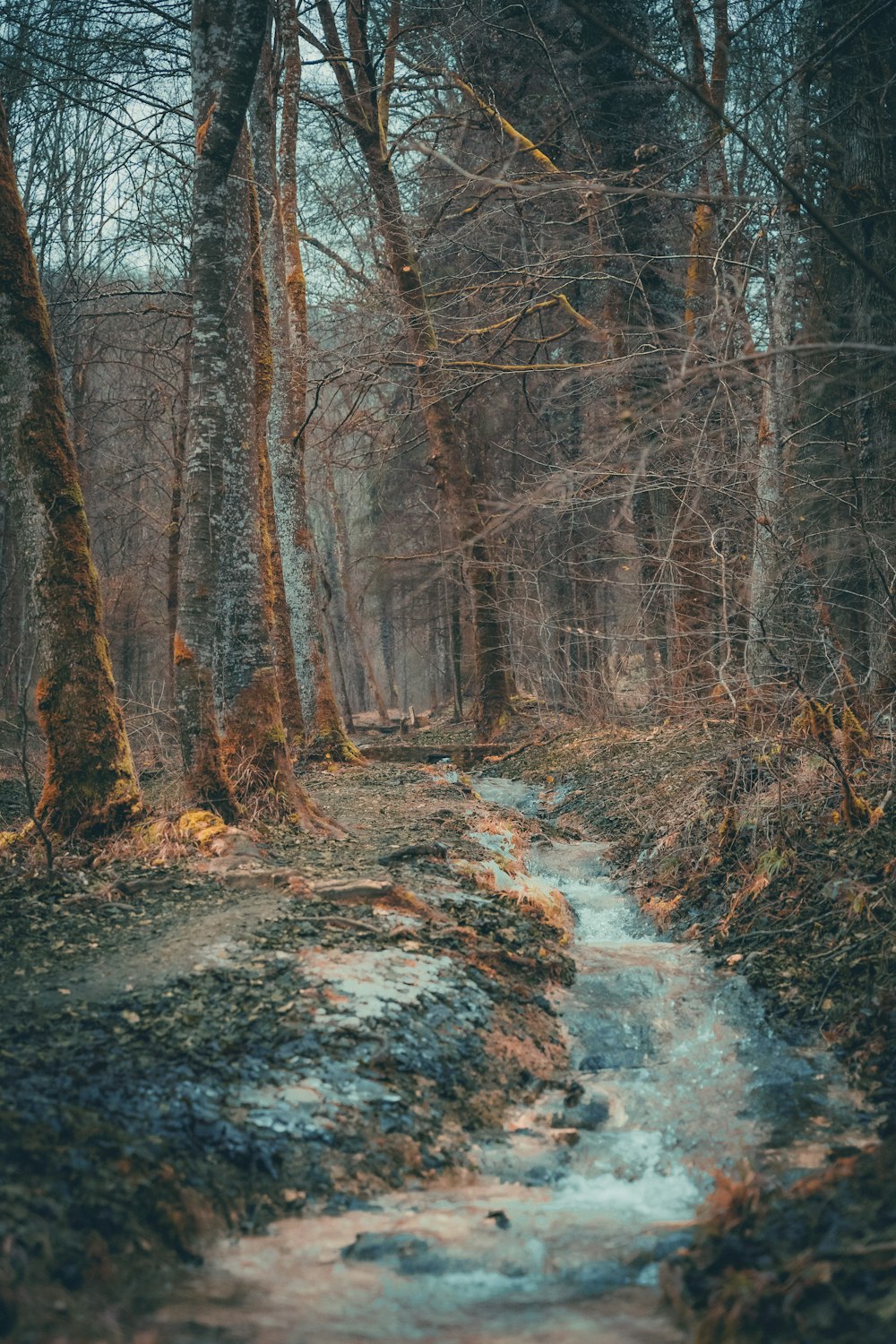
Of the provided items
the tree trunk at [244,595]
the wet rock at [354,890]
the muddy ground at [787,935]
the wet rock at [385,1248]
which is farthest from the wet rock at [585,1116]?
the tree trunk at [244,595]

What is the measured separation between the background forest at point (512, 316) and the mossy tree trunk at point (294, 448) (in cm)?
6

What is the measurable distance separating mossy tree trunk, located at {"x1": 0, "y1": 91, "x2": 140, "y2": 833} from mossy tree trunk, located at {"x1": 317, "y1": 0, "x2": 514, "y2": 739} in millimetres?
5726

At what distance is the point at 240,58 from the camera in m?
7.80

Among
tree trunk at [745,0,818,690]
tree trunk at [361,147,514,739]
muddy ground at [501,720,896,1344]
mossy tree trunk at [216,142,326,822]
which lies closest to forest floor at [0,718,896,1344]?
muddy ground at [501,720,896,1344]

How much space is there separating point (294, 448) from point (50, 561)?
787cm

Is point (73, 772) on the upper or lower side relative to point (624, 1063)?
upper

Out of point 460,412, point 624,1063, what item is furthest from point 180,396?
point 624,1063

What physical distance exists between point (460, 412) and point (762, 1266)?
18.2 m

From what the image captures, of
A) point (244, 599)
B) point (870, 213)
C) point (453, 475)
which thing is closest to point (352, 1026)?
point (244, 599)

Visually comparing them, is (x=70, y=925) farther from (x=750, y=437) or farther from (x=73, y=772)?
(x=750, y=437)

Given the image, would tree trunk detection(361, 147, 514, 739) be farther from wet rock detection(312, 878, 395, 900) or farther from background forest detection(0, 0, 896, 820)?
wet rock detection(312, 878, 395, 900)

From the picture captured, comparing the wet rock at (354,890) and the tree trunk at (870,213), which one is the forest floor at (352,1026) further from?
the tree trunk at (870,213)

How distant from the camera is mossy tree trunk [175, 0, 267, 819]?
25.5 feet

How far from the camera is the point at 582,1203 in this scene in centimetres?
362
